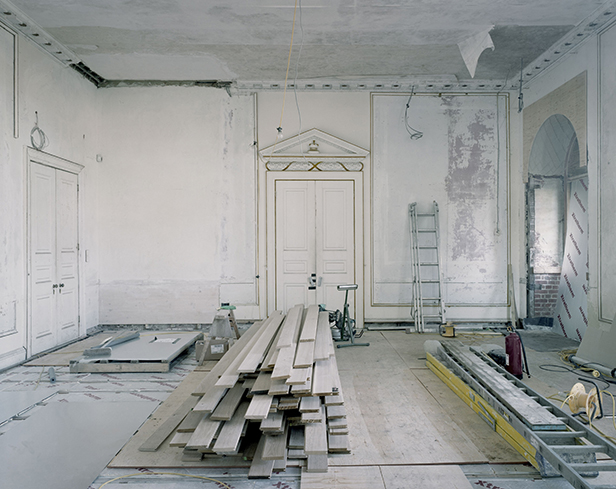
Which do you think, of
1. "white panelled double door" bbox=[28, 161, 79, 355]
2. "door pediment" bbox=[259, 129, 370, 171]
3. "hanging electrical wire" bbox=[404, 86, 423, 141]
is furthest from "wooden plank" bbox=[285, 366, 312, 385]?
"hanging electrical wire" bbox=[404, 86, 423, 141]

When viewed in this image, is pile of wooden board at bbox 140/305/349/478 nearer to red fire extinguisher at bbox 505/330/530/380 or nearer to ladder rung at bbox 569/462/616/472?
ladder rung at bbox 569/462/616/472

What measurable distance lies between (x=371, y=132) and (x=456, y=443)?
5.09 metres

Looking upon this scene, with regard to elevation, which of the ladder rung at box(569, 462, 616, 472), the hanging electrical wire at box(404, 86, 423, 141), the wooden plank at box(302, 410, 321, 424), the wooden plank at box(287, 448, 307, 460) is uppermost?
the hanging electrical wire at box(404, 86, 423, 141)

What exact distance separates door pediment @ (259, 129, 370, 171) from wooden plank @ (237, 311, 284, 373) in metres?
2.88

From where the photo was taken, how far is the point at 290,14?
474 centimetres

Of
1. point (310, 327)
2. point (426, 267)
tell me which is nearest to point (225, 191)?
point (310, 327)

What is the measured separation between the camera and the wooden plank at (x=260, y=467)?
235 cm

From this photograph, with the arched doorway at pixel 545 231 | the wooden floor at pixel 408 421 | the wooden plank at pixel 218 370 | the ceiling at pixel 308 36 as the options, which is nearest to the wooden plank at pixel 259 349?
the wooden plank at pixel 218 370

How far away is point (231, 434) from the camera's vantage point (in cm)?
243

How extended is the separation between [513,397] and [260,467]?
1.88 metres

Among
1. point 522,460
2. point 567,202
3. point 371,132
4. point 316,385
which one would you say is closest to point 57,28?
point 371,132

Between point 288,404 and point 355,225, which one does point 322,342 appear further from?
point 355,225

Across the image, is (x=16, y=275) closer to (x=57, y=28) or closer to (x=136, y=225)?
(x=136, y=225)

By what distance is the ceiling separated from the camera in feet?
15.1
